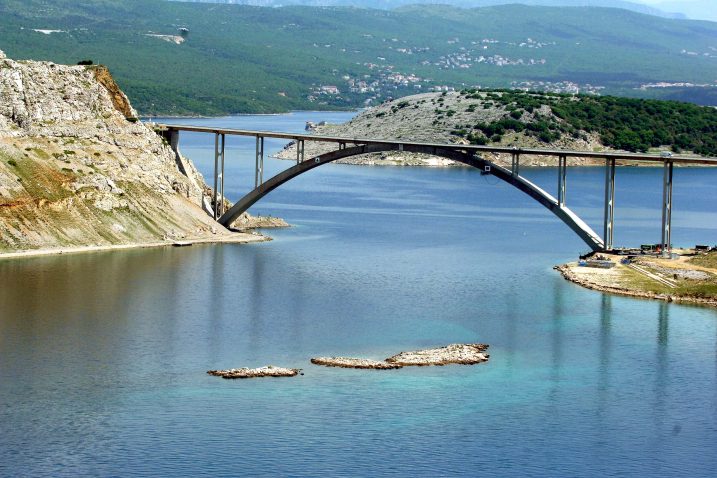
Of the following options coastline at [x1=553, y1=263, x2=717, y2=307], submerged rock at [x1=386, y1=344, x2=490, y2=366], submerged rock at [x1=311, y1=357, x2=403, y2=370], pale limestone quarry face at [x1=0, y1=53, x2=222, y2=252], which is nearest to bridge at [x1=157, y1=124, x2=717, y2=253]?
coastline at [x1=553, y1=263, x2=717, y2=307]

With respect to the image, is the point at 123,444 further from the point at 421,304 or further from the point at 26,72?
the point at 26,72

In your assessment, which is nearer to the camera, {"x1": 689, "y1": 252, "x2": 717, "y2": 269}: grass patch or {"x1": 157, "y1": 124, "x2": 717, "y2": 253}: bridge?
{"x1": 689, "y1": 252, "x2": 717, "y2": 269}: grass patch

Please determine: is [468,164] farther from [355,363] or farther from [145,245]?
[355,363]

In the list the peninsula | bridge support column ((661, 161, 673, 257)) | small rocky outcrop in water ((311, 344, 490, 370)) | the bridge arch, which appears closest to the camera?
small rocky outcrop in water ((311, 344, 490, 370))

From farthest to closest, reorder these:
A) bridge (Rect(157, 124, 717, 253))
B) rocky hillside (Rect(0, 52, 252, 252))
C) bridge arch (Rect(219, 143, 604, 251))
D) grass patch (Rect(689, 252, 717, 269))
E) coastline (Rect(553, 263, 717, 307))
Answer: bridge arch (Rect(219, 143, 604, 251)) → rocky hillside (Rect(0, 52, 252, 252)) → bridge (Rect(157, 124, 717, 253)) → grass patch (Rect(689, 252, 717, 269)) → coastline (Rect(553, 263, 717, 307))

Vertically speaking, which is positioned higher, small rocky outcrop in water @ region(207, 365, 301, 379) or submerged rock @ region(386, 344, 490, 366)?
submerged rock @ region(386, 344, 490, 366)

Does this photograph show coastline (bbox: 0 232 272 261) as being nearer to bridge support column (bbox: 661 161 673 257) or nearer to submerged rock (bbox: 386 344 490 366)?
bridge support column (bbox: 661 161 673 257)

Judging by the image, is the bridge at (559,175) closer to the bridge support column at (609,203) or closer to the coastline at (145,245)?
the bridge support column at (609,203)

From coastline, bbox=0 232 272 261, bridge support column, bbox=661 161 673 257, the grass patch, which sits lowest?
coastline, bbox=0 232 272 261

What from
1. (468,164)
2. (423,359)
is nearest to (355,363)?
(423,359)
